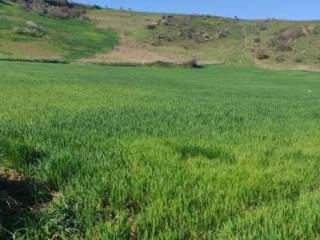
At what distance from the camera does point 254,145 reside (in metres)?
12.4

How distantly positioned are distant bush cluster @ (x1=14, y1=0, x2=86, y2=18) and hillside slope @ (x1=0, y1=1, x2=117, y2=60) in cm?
297

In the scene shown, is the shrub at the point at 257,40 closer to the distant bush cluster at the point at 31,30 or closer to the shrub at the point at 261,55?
the shrub at the point at 261,55

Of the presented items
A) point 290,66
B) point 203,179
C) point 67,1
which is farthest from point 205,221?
point 67,1

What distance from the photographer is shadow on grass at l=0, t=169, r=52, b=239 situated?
7.18m

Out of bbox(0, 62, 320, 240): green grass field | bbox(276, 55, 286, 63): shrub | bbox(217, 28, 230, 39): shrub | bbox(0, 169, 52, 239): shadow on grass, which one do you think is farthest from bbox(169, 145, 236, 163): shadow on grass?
bbox(217, 28, 230, 39): shrub

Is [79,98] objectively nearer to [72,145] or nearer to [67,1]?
[72,145]

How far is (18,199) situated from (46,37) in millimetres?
77352

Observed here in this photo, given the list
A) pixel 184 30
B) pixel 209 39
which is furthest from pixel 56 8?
pixel 209 39

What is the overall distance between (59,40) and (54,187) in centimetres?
7625

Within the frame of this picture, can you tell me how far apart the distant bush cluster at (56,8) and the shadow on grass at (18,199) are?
103 meters

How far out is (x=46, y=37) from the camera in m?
83.6

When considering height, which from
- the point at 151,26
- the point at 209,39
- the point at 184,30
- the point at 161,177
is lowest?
the point at 209,39

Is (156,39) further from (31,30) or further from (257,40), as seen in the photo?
(31,30)

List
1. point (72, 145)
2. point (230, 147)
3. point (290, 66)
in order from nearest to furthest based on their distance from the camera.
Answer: point (72, 145) < point (230, 147) < point (290, 66)
